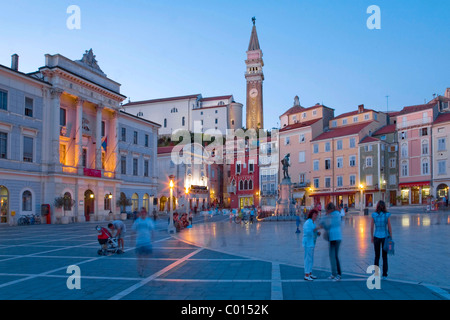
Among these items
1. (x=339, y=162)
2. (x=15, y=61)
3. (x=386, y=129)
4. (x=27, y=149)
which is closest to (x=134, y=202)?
(x=27, y=149)

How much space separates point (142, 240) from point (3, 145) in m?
30.5

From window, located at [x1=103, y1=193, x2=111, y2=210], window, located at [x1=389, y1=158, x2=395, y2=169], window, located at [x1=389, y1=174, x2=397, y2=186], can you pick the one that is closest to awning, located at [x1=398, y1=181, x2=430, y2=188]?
window, located at [x1=389, y1=174, x2=397, y2=186]

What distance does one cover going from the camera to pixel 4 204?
35.2 metres

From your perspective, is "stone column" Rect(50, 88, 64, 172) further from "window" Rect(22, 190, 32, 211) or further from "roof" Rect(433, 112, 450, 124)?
"roof" Rect(433, 112, 450, 124)

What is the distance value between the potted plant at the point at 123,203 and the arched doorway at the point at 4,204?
550 inches

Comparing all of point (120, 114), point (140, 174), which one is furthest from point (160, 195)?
point (120, 114)

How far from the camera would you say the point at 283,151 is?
72.4 meters

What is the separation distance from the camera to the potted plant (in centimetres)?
4806

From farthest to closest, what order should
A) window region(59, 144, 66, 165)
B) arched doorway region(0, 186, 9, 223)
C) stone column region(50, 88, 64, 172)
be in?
window region(59, 144, 66, 165) < stone column region(50, 88, 64, 172) < arched doorway region(0, 186, 9, 223)

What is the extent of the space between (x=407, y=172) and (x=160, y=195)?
36627 millimetres

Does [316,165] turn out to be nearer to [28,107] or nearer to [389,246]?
[28,107]

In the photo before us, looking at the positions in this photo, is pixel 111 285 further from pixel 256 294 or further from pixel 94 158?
pixel 94 158

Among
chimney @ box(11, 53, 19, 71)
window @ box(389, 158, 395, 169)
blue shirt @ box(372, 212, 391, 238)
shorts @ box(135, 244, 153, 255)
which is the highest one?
chimney @ box(11, 53, 19, 71)

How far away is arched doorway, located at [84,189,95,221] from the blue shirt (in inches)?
1531
